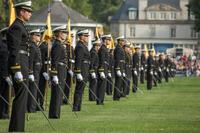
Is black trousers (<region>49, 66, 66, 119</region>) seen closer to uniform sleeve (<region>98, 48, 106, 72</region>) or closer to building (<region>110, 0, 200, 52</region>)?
uniform sleeve (<region>98, 48, 106, 72</region>)

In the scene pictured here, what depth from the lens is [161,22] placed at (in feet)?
525

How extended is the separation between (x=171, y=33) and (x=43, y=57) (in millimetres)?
130454

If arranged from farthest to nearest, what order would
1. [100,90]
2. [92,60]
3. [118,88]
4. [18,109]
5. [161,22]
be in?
[161,22] < [118,88] < [92,60] < [100,90] < [18,109]

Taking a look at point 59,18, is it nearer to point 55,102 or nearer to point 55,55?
point 55,55

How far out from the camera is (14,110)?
19.8m

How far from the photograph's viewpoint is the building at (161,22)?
159 meters

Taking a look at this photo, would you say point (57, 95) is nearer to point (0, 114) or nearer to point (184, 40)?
point (0, 114)

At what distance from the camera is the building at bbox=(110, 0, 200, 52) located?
6245 inches

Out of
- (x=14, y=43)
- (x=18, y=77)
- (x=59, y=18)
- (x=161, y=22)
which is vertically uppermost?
(x=14, y=43)

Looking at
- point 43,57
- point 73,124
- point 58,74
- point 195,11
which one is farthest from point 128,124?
point 195,11

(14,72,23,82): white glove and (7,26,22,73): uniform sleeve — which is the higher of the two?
(7,26,22,73): uniform sleeve

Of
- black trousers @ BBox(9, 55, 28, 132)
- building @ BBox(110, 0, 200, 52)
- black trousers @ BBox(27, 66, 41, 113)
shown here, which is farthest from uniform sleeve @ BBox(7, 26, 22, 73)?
building @ BBox(110, 0, 200, 52)

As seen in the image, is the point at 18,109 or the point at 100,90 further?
the point at 100,90

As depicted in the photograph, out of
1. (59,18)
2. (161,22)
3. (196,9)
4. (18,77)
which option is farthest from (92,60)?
(161,22)
